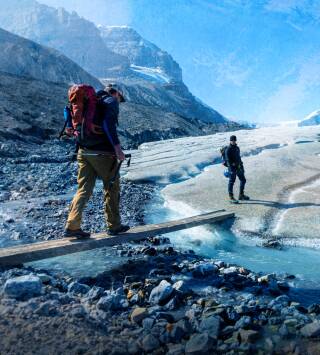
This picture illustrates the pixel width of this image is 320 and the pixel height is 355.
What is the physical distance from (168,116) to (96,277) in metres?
82.8

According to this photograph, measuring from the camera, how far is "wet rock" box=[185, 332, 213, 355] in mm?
4364

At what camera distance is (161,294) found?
5.70 metres

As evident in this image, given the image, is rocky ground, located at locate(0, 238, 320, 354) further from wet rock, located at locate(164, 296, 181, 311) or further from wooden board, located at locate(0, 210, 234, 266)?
wooden board, located at locate(0, 210, 234, 266)

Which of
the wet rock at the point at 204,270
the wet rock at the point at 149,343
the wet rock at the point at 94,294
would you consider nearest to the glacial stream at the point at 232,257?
the wet rock at the point at 204,270

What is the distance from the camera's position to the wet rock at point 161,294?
5.66 meters

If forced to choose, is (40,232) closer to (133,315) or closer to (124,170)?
(133,315)

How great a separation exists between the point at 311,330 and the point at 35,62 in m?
131

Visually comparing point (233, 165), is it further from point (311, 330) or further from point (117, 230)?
point (311, 330)

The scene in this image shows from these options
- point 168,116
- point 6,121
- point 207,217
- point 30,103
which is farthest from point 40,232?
point 168,116

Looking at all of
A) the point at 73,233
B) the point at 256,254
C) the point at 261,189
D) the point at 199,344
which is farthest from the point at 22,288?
the point at 261,189

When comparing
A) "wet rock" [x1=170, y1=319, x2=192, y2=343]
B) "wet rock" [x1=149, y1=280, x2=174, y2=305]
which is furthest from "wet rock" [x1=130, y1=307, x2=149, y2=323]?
"wet rock" [x1=149, y1=280, x2=174, y2=305]

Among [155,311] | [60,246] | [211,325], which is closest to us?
[211,325]

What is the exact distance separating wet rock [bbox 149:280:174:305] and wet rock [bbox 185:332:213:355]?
1085 millimetres

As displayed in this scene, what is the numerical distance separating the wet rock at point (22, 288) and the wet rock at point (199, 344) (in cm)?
200
